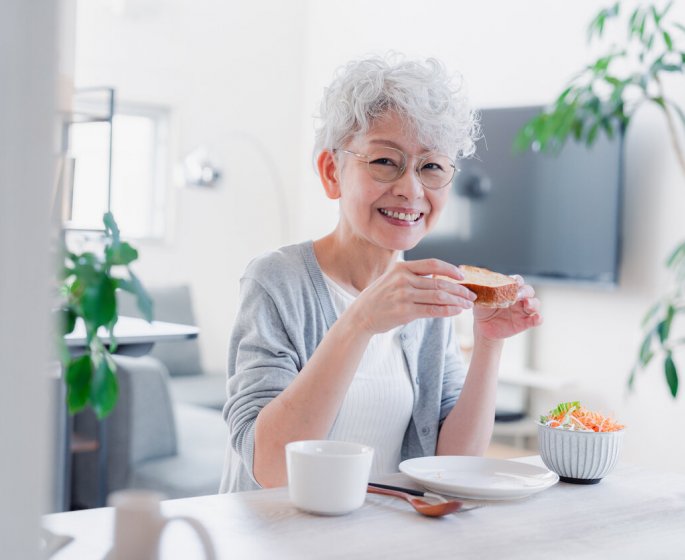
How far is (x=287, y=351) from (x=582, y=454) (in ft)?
1.63

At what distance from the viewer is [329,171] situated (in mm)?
1701

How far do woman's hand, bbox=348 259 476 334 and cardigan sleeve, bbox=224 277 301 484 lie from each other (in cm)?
23

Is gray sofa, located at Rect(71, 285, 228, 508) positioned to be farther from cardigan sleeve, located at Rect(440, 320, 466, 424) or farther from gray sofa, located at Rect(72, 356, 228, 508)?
cardigan sleeve, located at Rect(440, 320, 466, 424)

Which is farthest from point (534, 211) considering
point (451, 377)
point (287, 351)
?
point (287, 351)

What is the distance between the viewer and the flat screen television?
3926 millimetres

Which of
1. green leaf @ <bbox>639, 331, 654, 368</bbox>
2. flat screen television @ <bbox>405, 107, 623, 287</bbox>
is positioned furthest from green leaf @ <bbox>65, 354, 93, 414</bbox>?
flat screen television @ <bbox>405, 107, 623, 287</bbox>

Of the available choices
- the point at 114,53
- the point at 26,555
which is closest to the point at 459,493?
the point at 26,555

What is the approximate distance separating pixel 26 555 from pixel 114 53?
15.8ft

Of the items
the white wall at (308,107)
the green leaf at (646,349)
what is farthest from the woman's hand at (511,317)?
the white wall at (308,107)

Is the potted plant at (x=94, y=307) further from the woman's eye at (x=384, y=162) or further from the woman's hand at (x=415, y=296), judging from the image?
the woman's eye at (x=384, y=162)

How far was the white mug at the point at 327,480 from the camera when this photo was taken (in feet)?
3.43

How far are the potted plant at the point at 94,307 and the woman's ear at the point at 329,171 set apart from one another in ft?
2.81

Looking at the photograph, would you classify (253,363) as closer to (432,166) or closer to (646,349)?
(432,166)

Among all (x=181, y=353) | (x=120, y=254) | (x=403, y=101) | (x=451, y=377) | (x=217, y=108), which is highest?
(x=217, y=108)
